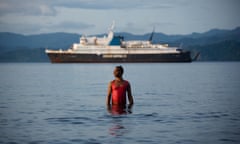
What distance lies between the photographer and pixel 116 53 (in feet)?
436

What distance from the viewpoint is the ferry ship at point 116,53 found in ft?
428

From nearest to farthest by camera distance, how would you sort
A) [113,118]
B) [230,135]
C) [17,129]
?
[230,135]
[17,129]
[113,118]

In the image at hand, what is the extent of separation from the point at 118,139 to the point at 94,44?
4783 inches

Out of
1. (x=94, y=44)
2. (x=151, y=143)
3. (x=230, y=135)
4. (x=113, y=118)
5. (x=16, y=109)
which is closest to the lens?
(x=151, y=143)

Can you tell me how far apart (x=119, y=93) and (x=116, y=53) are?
385 ft

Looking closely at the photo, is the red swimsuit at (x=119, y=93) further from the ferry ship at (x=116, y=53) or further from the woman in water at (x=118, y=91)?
the ferry ship at (x=116, y=53)

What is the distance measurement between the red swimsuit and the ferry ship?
373 feet

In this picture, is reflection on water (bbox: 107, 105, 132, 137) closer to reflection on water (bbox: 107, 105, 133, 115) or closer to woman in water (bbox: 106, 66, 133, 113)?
reflection on water (bbox: 107, 105, 133, 115)

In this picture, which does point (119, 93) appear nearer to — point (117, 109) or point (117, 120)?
point (117, 120)

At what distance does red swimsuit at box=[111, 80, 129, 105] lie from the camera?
607 inches

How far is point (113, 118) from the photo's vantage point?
16.0 metres

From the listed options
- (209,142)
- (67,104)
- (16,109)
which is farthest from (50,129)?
(67,104)

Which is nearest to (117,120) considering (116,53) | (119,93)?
(119,93)

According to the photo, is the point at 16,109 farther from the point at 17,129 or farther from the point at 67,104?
the point at 17,129
